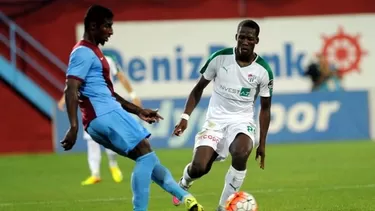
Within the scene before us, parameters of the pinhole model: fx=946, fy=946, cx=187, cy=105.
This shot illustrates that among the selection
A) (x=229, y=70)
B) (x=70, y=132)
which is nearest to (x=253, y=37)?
(x=229, y=70)

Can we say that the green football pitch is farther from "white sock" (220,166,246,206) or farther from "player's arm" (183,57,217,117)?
"player's arm" (183,57,217,117)

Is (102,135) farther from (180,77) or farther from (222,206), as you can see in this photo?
(180,77)

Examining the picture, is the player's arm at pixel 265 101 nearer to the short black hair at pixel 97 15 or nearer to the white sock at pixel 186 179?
the white sock at pixel 186 179

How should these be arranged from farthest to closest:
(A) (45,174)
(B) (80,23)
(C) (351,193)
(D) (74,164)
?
(B) (80,23) → (D) (74,164) → (A) (45,174) → (C) (351,193)

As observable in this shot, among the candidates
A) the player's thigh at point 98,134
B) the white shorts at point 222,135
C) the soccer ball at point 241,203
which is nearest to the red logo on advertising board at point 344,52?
the white shorts at point 222,135

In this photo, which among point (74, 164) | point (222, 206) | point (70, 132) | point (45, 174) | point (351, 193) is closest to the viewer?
point (70, 132)

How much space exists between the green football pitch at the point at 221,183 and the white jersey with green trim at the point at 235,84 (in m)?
1.11

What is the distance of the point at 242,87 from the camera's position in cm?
1025

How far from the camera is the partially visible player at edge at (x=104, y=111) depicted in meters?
8.73

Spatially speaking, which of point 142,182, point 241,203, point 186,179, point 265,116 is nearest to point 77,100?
point 142,182

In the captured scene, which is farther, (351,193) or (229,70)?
(351,193)

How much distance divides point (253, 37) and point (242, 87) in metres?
0.64

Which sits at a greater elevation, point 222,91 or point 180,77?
point 222,91

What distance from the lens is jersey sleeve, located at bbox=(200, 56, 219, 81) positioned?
407 inches
